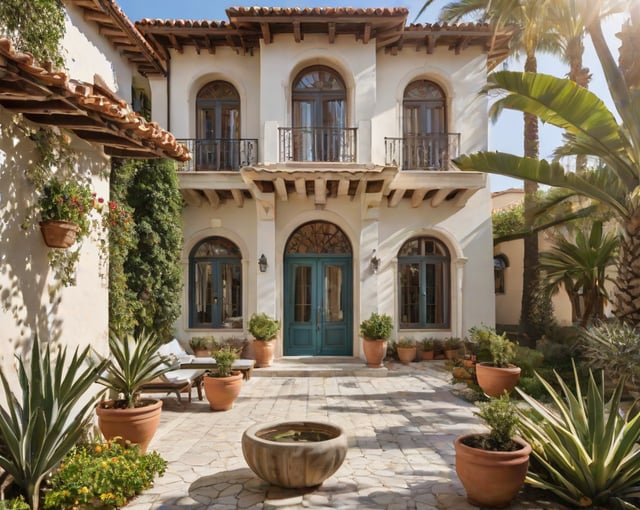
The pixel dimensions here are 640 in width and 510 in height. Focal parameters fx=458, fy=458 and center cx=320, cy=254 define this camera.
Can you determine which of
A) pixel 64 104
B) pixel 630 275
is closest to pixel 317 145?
pixel 630 275

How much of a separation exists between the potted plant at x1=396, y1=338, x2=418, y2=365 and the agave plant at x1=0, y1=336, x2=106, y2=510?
8.59 m

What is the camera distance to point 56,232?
446 cm

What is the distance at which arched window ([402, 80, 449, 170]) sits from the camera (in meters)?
11.8

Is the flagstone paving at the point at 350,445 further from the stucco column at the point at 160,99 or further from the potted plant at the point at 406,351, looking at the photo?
the stucco column at the point at 160,99

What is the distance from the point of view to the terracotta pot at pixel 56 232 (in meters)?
4.44

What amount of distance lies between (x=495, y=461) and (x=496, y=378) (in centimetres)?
394

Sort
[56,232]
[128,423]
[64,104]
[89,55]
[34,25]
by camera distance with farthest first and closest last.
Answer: [89,55] → [34,25] → [128,423] → [56,232] → [64,104]

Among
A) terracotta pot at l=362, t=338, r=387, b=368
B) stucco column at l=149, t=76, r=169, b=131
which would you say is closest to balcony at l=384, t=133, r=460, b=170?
terracotta pot at l=362, t=338, r=387, b=368

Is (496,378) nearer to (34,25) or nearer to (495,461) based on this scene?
(495,461)

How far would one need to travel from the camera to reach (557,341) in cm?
1236

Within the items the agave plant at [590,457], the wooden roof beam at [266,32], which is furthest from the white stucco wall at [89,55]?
the agave plant at [590,457]

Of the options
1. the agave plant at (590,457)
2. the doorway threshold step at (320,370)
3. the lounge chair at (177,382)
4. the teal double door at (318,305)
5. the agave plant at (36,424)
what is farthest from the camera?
the teal double door at (318,305)

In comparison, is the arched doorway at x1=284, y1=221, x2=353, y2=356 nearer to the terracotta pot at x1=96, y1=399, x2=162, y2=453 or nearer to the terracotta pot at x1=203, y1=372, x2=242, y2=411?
the terracotta pot at x1=203, y1=372, x2=242, y2=411

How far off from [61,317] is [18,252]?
3.04 feet
